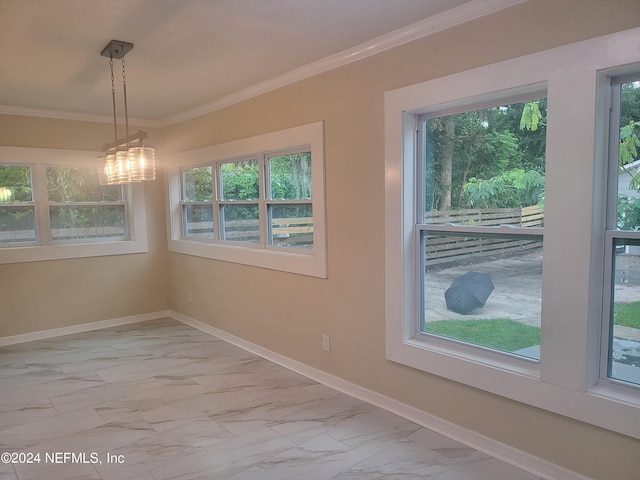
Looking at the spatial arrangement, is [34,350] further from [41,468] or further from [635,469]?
[635,469]

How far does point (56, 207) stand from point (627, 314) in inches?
207

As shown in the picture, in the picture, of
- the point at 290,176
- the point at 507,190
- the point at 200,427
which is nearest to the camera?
the point at 507,190

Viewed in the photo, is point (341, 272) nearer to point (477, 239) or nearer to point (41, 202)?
point (477, 239)

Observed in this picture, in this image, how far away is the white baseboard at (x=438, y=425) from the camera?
2.21 meters

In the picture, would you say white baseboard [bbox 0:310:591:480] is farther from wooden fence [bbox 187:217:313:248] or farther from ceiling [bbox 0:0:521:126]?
ceiling [bbox 0:0:521:126]

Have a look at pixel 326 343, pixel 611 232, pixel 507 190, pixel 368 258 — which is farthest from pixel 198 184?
pixel 611 232

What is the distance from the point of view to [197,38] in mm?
2713

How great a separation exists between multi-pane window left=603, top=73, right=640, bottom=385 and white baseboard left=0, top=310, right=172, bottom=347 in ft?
16.2

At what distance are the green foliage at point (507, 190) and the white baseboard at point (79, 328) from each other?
4382mm

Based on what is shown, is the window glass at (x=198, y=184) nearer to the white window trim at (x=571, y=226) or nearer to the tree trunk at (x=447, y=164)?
the tree trunk at (x=447, y=164)

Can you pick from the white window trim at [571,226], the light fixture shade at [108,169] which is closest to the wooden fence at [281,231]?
the light fixture shade at [108,169]

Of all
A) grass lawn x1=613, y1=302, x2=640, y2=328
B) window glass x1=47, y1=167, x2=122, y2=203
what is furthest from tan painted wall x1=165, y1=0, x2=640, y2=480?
window glass x1=47, y1=167, x2=122, y2=203

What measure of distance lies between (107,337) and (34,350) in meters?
0.67

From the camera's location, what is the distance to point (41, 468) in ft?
7.97
